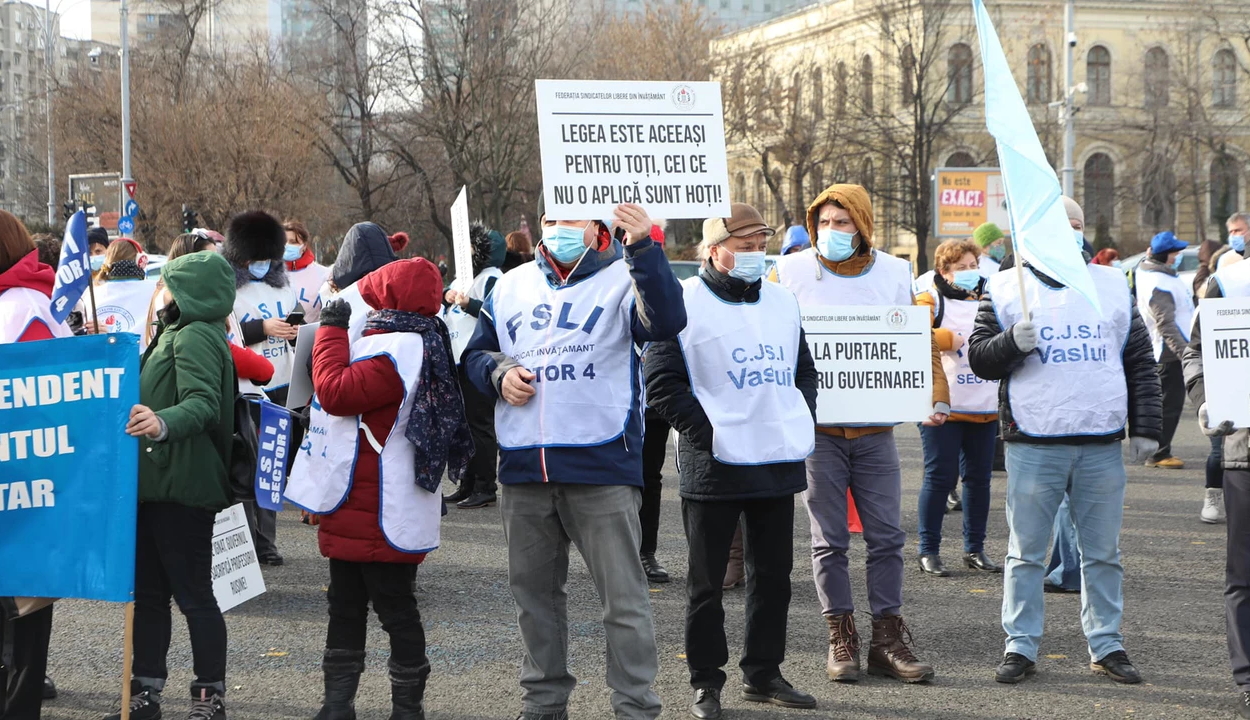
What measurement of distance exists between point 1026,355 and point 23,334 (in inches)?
169

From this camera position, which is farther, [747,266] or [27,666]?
[747,266]

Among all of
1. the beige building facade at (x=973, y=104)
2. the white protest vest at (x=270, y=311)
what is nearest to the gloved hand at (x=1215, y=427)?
the white protest vest at (x=270, y=311)

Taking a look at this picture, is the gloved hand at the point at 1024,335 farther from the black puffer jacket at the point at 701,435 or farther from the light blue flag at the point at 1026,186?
the black puffer jacket at the point at 701,435

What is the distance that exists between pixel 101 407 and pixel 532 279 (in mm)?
1640

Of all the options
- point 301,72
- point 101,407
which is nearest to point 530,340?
point 101,407

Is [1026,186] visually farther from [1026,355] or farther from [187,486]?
[187,486]

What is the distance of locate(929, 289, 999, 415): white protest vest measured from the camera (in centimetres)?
844

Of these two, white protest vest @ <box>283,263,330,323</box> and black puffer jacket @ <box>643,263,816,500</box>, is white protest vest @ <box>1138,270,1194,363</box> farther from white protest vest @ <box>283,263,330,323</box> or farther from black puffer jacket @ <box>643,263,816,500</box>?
black puffer jacket @ <box>643,263,816,500</box>

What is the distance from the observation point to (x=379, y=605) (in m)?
5.26

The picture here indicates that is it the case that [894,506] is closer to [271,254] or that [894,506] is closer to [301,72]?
[271,254]

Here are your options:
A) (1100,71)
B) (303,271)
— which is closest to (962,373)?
(303,271)

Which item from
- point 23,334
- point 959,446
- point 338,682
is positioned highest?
point 23,334

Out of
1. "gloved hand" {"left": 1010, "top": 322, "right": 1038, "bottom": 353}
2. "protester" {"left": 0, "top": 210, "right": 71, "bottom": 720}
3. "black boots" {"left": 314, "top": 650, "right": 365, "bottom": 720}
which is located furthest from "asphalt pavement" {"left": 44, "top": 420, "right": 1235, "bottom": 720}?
"gloved hand" {"left": 1010, "top": 322, "right": 1038, "bottom": 353}

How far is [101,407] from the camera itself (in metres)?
4.85
